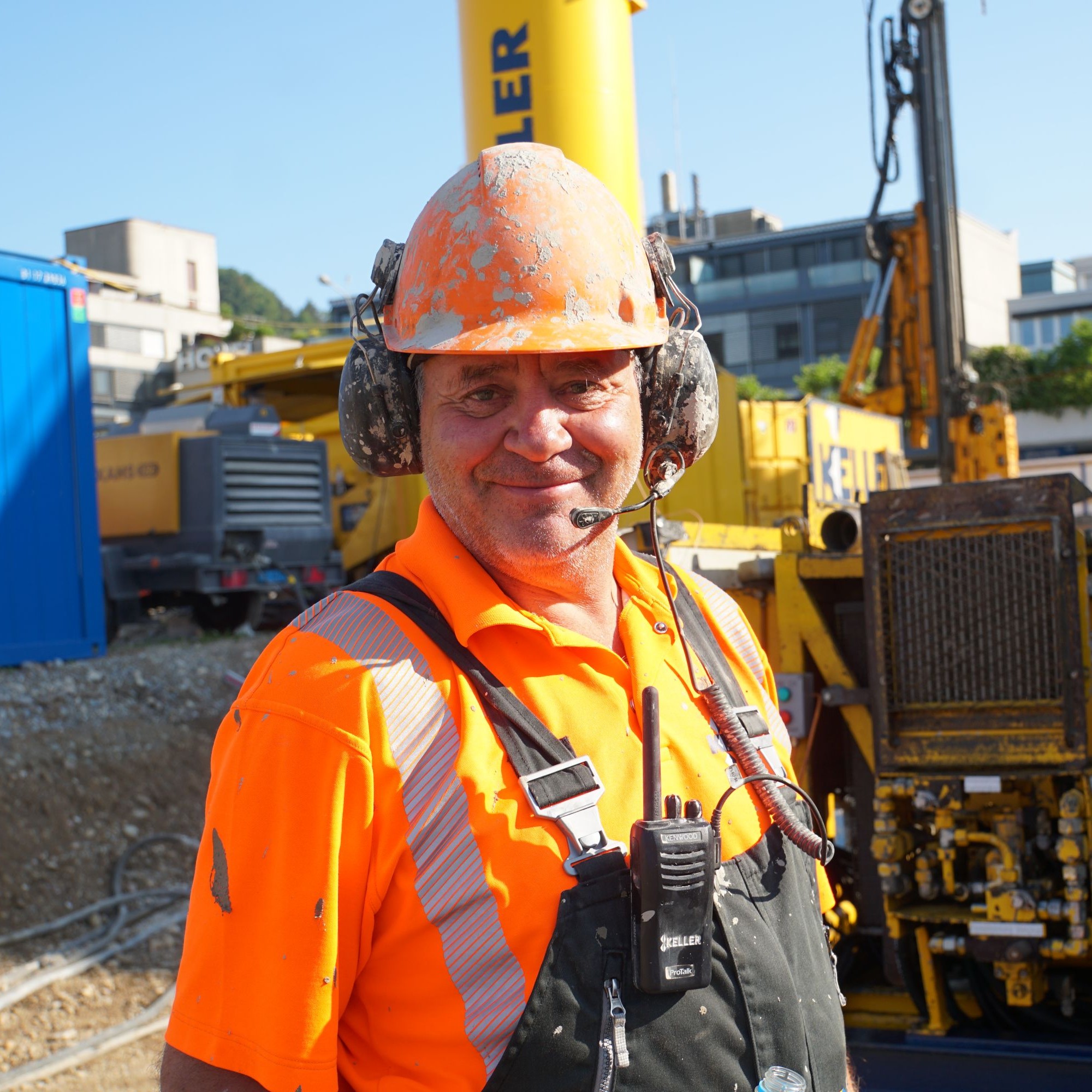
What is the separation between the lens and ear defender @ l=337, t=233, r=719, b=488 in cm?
197

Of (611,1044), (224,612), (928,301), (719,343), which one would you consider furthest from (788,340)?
(611,1044)

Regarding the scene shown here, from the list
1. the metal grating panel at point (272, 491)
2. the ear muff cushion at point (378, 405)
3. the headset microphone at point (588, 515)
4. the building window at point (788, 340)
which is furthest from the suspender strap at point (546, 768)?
the building window at point (788, 340)

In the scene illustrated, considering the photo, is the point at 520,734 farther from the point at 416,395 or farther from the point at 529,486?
the point at 416,395

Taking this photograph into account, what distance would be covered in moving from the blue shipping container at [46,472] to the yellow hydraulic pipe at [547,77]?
4.57 meters

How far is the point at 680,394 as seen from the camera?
2.09m

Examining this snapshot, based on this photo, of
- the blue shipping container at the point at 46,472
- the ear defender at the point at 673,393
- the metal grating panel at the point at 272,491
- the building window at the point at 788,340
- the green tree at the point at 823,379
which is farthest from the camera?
the building window at the point at 788,340

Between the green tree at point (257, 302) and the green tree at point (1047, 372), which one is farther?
the green tree at point (257, 302)

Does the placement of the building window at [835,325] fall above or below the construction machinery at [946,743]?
above

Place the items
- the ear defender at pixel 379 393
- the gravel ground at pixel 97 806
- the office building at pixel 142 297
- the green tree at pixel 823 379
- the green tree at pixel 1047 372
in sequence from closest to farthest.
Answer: the ear defender at pixel 379 393 < the gravel ground at pixel 97 806 < the green tree at pixel 1047 372 < the green tree at pixel 823 379 < the office building at pixel 142 297

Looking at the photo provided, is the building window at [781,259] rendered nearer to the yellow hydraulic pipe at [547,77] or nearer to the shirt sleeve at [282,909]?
the yellow hydraulic pipe at [547,77]

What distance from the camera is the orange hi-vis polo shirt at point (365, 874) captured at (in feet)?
4.61

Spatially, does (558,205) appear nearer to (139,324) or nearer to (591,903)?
(591,903)

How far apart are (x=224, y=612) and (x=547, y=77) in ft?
24.6

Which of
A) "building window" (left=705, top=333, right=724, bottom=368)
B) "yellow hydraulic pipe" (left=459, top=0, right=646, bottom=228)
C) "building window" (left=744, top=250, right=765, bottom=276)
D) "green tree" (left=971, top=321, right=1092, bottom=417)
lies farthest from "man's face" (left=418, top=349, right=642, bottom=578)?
"building window" (left=744, top=250, right=765, bottom=276)
